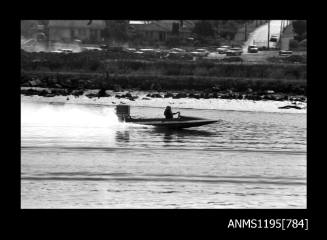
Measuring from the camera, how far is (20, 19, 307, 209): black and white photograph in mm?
19797

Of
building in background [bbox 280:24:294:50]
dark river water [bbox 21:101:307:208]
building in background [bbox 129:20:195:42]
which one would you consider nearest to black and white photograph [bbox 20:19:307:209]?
dark river water [bbox 21:101:307:208]

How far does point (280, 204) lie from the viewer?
18422 mm

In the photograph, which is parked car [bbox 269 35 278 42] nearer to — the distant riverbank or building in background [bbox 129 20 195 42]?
building in background [bbox 129 20 195 42]

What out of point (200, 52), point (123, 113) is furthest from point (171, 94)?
point (200, 52)

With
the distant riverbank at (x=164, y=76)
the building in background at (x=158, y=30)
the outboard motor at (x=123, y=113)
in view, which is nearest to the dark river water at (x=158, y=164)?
the outboard motor at (x=123, y=113)

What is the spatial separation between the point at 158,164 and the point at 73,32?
62.0 meters

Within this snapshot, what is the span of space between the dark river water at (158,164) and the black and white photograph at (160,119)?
1.8 inches

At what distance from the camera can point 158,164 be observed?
23.6 m

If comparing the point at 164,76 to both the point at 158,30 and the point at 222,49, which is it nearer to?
the point at 222,49

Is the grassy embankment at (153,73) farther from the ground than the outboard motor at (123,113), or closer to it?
farther from the ground

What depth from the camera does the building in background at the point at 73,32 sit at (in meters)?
82.5

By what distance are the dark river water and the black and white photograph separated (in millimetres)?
45
